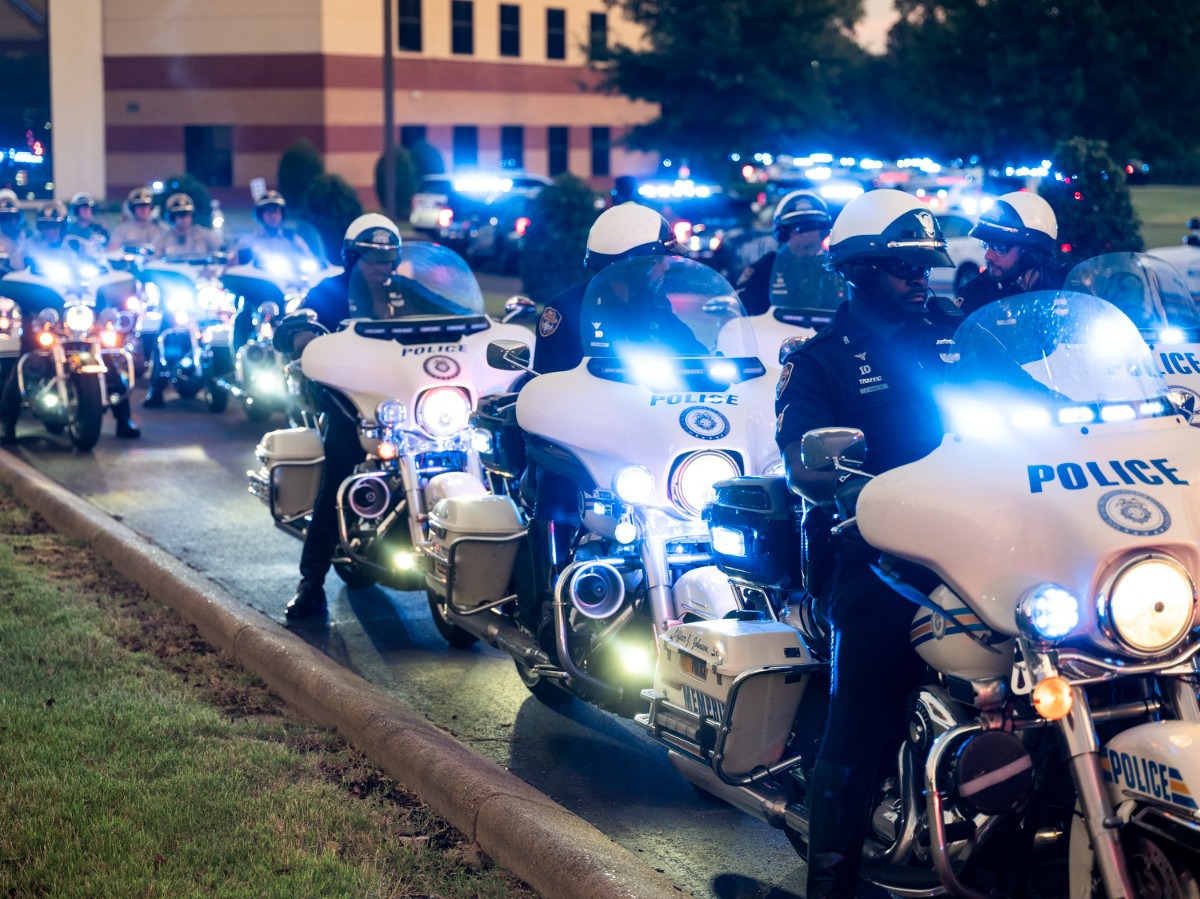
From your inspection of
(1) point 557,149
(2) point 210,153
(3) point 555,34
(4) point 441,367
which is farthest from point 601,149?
(4) point 441,367

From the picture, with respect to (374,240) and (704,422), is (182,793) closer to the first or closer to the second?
(704,422)

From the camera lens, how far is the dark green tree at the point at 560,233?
25.5 m

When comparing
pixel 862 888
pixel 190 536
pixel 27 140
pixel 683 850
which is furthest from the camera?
pixel 27 140

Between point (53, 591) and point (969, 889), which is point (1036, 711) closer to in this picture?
point (969, 889)

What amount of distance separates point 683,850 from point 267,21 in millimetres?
50339

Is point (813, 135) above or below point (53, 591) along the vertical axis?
above

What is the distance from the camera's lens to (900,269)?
5004mm

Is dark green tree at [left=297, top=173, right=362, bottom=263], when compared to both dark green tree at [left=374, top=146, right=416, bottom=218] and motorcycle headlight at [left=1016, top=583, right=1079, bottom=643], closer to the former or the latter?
dark green tree at [left=374, top=146, right=416, bottom=218]

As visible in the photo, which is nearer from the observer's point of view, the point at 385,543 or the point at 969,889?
the point at 969,889

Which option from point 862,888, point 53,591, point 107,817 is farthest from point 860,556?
point 53,591

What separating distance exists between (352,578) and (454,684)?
6.07 feet

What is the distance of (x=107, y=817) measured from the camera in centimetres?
530

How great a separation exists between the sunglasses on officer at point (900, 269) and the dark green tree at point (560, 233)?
20278 millimetres

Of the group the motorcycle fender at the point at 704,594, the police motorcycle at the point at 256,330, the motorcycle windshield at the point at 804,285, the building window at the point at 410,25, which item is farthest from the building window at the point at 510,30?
the motorcycle fender at the point at 704,594
